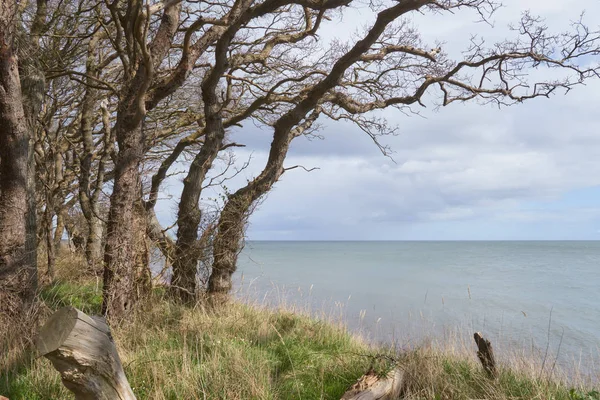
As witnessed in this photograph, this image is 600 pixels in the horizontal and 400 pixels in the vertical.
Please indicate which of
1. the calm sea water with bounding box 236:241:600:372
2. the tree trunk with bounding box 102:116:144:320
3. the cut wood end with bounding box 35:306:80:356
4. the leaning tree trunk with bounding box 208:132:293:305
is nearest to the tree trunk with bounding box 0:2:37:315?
the tree trunk with bounding box 102:116:144:320

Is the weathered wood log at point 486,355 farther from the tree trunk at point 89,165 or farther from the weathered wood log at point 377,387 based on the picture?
the tree trunk at point 89,165

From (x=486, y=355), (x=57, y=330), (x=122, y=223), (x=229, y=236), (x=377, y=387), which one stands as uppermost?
(x=122, y=223)

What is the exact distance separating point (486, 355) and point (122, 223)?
4948 millimetres

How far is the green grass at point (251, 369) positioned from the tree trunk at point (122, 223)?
1.71ft

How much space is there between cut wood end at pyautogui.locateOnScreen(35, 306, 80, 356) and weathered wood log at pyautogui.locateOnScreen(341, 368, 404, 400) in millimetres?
2328

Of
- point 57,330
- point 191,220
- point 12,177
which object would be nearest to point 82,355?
point 57,330

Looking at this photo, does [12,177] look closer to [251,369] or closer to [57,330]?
[57,330]

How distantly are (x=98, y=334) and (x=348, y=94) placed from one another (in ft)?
23.9

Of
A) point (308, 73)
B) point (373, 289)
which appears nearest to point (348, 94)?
point (308, 73)

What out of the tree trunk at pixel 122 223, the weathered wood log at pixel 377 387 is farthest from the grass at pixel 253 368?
the tree trunk at pixel 122 223

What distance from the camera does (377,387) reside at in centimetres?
427

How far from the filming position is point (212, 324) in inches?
254

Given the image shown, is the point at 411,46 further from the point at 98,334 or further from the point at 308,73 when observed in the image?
the point at 98,334

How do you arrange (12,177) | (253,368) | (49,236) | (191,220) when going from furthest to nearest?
(49,236) → (191,220) → (12,177) → (253,368)
